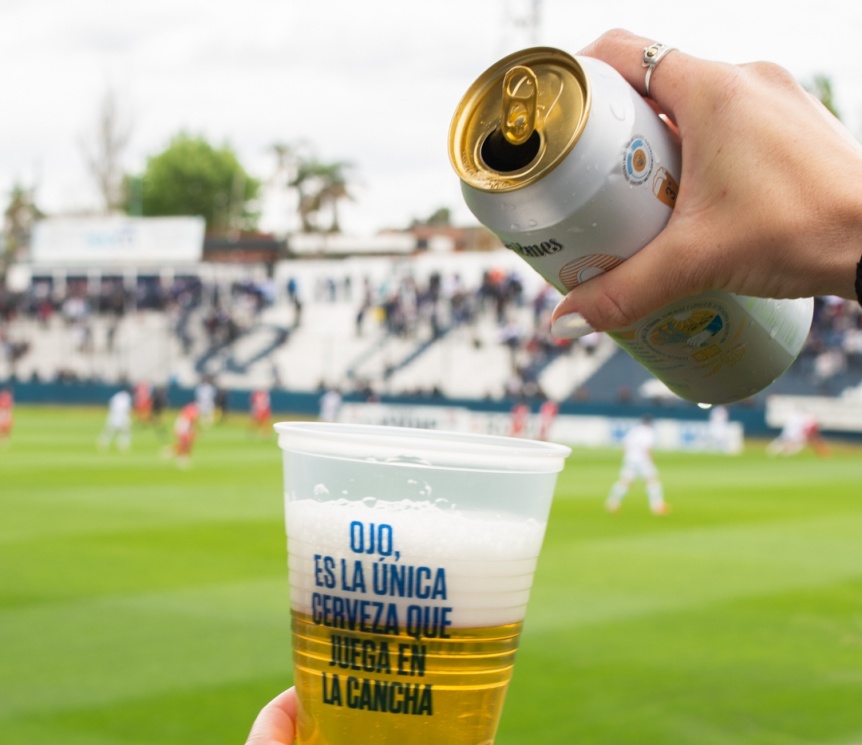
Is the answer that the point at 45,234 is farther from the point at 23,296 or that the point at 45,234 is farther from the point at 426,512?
the point at 426,512

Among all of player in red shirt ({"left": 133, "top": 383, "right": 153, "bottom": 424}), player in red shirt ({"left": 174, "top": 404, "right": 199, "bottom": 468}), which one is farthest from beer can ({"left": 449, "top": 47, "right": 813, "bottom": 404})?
player in red shirt ({"left": 133, "top": 383, "right": 153, "bottom": 424})

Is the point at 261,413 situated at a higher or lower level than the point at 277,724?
lower

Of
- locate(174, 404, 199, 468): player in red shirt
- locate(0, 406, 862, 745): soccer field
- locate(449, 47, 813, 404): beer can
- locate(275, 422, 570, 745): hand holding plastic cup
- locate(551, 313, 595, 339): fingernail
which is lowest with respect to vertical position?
locate(0, 406, 862, 745): soccer field

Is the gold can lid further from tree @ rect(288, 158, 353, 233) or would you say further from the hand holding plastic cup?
tree @ rect(288, 158, 353, 233)

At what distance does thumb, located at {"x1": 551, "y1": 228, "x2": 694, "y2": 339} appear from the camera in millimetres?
1741

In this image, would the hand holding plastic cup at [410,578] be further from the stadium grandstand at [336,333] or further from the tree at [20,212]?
the tree at [20,212]

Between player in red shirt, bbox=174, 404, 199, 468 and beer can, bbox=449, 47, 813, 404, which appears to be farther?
player in red shirt, bbox=174, 404, 199, 468

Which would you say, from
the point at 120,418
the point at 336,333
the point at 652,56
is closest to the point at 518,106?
the point at 652,56

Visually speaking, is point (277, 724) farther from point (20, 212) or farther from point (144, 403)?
point (20, 212)

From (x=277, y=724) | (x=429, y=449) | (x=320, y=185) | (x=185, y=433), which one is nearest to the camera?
(x=429, y=449)

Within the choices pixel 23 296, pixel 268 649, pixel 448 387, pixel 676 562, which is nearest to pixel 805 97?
pixel 268 649

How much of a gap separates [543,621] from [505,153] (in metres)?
8.90

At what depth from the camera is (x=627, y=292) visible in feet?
5.84

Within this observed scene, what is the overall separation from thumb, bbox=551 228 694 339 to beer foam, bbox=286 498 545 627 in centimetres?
43
